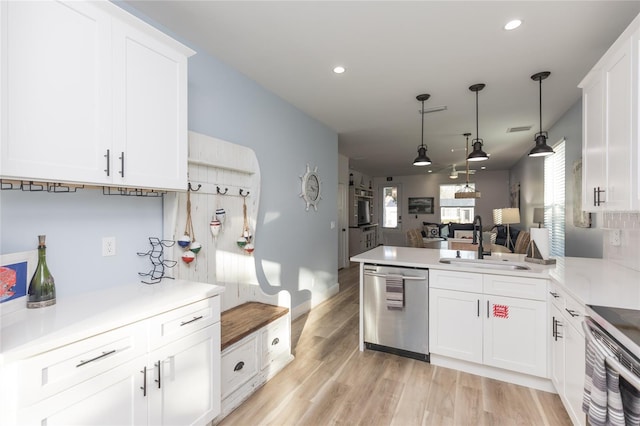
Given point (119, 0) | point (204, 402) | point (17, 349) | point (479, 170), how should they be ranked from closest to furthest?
point (17, 349), point (204, 402), point (119, 0), point (479, 170)

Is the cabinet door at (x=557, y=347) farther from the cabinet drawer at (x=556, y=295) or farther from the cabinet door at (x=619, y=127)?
the cabinet door at (x=619, y=127)

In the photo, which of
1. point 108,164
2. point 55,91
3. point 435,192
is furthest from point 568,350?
point 435,192

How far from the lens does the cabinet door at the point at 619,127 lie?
5.28ft

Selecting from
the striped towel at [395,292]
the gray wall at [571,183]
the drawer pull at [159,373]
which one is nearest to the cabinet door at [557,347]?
the striped towel at [395,292]

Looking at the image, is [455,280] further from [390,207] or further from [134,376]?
[390,207]

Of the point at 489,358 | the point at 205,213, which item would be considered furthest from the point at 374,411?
the point at 205,213

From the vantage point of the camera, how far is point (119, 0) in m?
1.89

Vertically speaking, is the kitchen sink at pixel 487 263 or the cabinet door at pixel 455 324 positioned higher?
the kitchen sink at pixel 487 263

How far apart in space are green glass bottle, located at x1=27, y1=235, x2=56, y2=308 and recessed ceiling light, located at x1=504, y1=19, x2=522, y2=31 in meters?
3.11

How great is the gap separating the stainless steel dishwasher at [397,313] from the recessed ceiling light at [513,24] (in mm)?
1943

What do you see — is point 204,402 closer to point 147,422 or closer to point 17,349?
point 147,422

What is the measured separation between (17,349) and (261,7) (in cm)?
214

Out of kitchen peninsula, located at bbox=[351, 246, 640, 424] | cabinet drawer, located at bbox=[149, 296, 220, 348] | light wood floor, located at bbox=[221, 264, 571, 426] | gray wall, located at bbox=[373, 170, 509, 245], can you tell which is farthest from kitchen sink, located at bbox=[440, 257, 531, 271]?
gray wall, located at bbox=[373, 170, 509, 245]

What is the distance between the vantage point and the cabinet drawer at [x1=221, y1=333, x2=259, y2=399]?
2014mm
